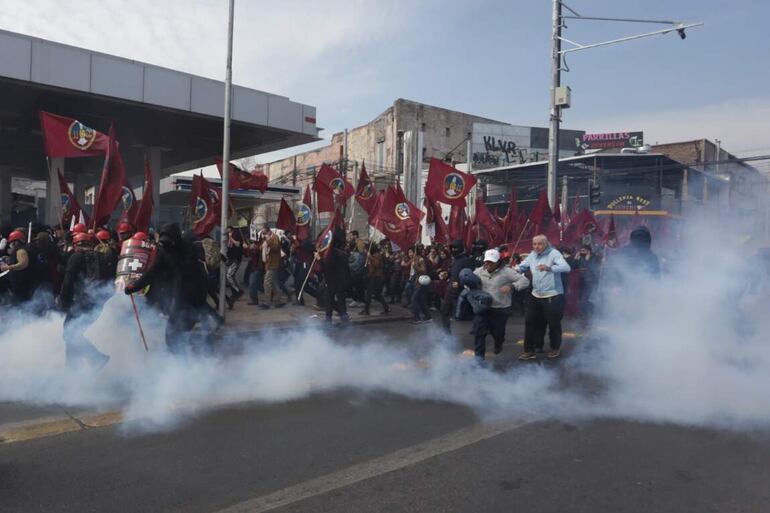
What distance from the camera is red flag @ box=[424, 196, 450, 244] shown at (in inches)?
495

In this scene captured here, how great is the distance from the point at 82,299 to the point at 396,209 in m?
7.38

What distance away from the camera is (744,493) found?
329 centimetres

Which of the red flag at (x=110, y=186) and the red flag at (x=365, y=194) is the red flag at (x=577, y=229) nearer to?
the red flag at (x=365, y=194)

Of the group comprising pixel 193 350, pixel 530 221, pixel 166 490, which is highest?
pixel 530 221

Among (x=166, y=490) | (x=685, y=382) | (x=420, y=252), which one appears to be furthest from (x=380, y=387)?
(x=420, y=252)

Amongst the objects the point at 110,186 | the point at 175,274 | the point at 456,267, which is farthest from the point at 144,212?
the point at 456,267

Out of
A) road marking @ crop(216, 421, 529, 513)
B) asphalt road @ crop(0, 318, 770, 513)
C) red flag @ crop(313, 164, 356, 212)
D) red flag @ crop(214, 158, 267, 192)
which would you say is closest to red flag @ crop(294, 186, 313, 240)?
red flag @ crop(313, 164, 356, 212)

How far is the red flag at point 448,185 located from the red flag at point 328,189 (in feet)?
6.15

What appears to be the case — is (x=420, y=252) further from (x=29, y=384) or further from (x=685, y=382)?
(x=29, y=384)

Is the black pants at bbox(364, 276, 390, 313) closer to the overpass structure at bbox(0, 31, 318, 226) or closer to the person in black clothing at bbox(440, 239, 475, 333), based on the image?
the person in black clothing at bbox(440, 239, 475, 333)

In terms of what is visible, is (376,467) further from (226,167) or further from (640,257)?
(226,167)

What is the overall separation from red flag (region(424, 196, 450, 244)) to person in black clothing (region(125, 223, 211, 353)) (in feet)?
24.2

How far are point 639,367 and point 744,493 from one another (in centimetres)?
296

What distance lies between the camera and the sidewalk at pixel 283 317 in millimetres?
9328
